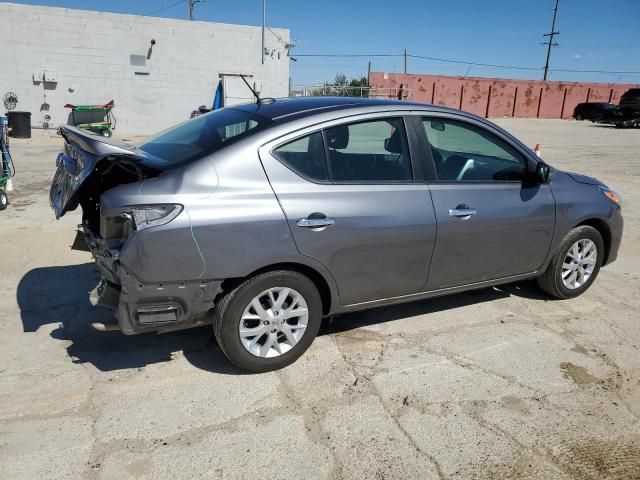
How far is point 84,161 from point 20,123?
1733cm

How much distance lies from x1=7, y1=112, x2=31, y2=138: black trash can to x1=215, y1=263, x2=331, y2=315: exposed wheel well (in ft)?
58.5

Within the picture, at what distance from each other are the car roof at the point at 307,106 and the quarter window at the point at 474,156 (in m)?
0.20

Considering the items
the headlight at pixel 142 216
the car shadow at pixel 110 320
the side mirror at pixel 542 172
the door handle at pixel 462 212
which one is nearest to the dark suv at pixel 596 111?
the side mirror at pixel 542 172

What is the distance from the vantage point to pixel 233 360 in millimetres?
3256

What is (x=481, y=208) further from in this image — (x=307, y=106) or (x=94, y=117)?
(x=94, y=117)

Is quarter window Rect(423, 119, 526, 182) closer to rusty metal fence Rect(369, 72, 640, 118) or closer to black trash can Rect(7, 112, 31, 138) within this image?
black trash can Rect(7, 112, 31, 138)

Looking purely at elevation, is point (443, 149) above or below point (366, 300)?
above

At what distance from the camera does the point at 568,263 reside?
4625 mm

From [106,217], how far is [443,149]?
8.66 ft

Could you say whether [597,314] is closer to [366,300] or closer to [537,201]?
[537,201]

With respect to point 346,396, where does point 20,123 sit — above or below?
above

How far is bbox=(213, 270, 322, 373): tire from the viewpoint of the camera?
3.12 meters

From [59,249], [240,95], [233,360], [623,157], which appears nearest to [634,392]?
[233,360]

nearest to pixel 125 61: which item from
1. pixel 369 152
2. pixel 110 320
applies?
pixel 110 320
